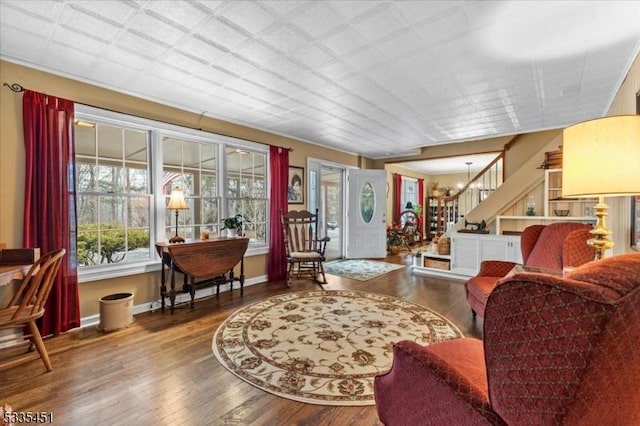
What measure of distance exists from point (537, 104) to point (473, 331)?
2.64m

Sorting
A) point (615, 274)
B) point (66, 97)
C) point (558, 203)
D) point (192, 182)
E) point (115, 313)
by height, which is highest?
point (66, 97)

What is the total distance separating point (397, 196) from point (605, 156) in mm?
6979

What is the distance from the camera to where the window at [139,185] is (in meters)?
2.92

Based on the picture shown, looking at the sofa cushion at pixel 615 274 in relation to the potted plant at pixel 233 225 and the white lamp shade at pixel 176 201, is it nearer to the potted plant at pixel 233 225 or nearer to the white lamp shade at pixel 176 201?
the white lamp shade at pixel 176 201

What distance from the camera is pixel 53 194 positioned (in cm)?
257

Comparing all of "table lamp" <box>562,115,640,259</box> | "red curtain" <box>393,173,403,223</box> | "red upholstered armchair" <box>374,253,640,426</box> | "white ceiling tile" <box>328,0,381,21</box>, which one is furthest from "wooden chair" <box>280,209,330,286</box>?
"red curtain" <box>393,173,403,223</box>

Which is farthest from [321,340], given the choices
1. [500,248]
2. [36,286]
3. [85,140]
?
[500,248]

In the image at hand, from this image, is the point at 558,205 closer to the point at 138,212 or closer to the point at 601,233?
the point at 601,233

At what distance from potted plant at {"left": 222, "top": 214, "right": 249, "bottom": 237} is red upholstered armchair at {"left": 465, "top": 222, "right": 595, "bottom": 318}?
2709 millimetres

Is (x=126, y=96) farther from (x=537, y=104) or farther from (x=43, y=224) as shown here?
(x=537, y=104)

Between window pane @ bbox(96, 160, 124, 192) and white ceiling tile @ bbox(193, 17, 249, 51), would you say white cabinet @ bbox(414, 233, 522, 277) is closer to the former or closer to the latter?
white ceiling tile @ bbox(193, 17, 249, 51)

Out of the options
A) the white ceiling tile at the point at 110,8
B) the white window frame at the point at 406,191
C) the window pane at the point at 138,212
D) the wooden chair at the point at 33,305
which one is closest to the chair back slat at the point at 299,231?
the window pane at the point at 138,212

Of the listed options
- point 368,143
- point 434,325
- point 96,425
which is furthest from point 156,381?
point 368,143

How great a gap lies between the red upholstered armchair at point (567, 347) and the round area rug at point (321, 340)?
1.25 m
